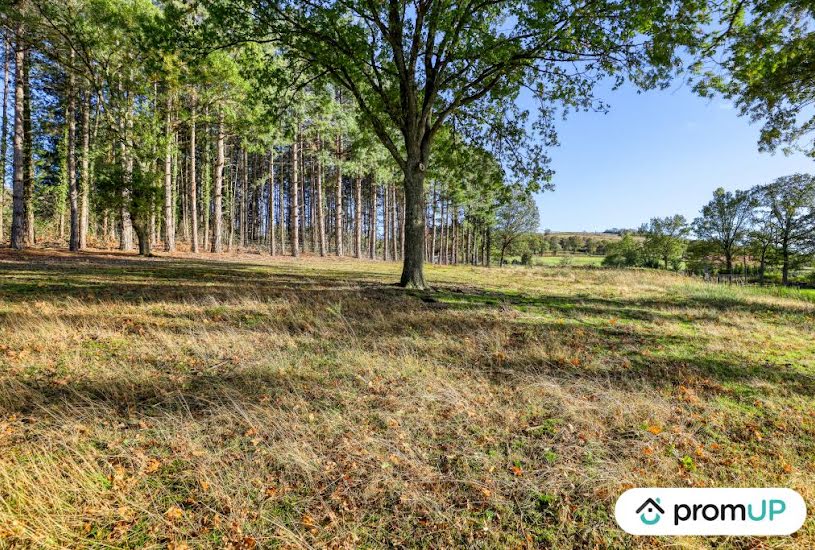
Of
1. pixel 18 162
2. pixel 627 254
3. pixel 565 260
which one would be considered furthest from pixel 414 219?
pixel 627 254

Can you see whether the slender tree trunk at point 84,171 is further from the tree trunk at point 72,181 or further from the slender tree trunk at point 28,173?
the slender tree trunk at point 28,173

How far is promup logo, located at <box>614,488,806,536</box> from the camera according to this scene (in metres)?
2.21

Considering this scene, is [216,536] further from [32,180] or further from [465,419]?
[32,180]

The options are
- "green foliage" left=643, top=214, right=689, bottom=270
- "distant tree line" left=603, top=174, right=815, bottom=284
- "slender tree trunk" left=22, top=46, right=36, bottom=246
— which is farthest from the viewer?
"green foliage" left=643, top=214, right=689, bottom=270

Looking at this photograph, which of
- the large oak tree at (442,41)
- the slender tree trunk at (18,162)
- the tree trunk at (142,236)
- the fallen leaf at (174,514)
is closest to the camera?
the fallen leaf at (174,514)

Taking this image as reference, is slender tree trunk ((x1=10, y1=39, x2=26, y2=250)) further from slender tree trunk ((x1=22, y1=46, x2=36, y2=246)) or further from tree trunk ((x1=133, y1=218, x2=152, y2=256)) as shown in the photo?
slender tree trunk ((x1=22, y1=46, x2=36, y2=246))

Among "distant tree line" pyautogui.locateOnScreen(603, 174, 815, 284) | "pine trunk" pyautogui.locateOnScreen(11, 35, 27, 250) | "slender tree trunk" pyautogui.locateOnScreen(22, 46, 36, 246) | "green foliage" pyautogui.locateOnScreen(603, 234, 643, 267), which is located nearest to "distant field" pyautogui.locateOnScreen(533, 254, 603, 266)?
"green foliage" pyautogui.locateOnScreen(603, 234, 643, 267)

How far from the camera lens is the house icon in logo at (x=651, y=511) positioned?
2.26 metres

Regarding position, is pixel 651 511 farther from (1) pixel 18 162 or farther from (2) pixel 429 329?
(1) pixel 18 162

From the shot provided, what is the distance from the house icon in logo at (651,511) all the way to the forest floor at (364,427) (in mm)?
145

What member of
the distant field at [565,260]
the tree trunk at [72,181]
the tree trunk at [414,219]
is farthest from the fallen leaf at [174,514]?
the distant field at [565,260]

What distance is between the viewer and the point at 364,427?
10.3ft

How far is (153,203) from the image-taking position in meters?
16.6

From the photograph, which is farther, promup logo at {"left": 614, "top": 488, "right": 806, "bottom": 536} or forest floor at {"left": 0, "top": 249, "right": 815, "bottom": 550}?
promup logo at {"left": 614, "top": 488, "right": 806, "bottom": 536}
